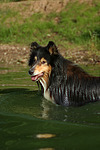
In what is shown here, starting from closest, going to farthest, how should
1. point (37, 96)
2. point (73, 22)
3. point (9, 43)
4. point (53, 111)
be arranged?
1. point (53, 111)
2. point (37, 96)
3. point (9, 43)
4. point (73, 22)

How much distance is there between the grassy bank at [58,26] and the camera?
1814 centimetres

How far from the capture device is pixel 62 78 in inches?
247

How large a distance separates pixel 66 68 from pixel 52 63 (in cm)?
36

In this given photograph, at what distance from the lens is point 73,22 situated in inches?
836

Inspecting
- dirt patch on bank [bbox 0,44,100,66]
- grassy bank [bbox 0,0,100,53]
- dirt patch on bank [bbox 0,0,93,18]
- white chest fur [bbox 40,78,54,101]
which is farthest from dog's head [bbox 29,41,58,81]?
dirt patch on bank [bbox 0,0,93,18]

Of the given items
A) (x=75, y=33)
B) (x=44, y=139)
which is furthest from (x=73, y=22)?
(x=44, y=139)

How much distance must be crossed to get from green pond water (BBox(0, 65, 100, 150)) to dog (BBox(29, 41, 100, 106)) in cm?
24

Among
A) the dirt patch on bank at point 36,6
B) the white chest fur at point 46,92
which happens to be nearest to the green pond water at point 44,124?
the white chest fur at point 46,92

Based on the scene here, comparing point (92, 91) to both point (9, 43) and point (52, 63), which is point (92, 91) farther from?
point (9, 43)

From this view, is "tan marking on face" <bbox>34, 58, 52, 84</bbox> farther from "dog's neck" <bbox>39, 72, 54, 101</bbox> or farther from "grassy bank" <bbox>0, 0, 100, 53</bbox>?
"grassy bank" <bbox>0, 0, 100, 53</bbox>

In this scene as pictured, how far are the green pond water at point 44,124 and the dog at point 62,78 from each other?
0.24m

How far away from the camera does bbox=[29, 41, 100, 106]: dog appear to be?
6.11 metres

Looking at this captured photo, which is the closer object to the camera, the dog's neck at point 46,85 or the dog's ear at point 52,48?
the dog's ear at point 52,48

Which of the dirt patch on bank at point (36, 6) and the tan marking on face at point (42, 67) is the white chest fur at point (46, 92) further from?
the dirt patch on bank at point (36, 6)
